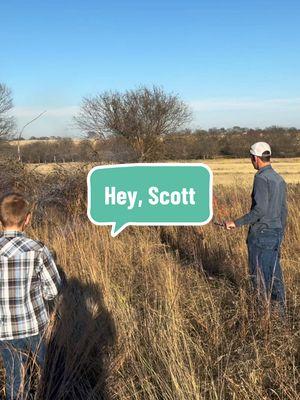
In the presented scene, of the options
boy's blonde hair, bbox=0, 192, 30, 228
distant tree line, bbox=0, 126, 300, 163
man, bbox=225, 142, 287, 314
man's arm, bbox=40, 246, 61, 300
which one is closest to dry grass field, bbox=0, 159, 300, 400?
man, bbox=225, 142, 287, 314

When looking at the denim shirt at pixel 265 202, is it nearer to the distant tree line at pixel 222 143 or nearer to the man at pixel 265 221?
the man at pixel 265 221

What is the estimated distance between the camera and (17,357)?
284cm

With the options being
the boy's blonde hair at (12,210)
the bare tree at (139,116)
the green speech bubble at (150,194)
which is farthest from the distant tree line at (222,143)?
the boy's blonde hair at (12,210)

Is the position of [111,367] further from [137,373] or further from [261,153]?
[261,153]

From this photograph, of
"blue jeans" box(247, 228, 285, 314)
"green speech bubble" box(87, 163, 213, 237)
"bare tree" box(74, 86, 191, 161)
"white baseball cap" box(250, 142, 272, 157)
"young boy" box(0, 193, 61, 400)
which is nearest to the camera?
"young boy" box(0, 193, 61, 400)

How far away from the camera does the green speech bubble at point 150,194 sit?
3539mm

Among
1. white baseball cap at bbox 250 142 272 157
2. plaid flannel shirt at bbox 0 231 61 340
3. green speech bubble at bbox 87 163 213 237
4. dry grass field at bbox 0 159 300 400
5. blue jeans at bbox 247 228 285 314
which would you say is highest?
white baseball cap at bbox 250 142 272 157

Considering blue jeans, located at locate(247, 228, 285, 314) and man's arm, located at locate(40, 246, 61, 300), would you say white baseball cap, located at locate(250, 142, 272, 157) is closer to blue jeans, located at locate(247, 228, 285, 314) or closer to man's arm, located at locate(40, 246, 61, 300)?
blue jeans, located at locate(247, 228, 285, 314)

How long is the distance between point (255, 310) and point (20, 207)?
1.94 metres

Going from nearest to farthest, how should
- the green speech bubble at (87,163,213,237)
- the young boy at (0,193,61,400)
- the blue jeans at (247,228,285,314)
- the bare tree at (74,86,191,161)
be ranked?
the young boy at (0,193,61,400)
the green speech bubble at (87,163,213,237)
the blue jeans at (247,228,285,314)
the bare tree at (74,86,191,161)

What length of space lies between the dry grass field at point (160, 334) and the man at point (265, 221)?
28 cm

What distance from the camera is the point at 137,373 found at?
3.05 metres

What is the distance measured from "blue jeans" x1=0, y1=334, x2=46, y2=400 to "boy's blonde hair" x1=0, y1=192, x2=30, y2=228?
645 millimetres

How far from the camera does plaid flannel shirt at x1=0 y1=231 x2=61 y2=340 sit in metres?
2.75
